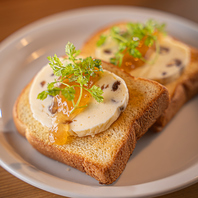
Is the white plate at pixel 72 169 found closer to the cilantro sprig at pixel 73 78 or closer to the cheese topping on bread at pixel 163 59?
the cheese topping on bread at pixel 163 59

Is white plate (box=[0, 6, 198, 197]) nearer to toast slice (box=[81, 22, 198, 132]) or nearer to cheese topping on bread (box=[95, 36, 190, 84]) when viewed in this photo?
toast slice (box=[81, 22, 198, 132])

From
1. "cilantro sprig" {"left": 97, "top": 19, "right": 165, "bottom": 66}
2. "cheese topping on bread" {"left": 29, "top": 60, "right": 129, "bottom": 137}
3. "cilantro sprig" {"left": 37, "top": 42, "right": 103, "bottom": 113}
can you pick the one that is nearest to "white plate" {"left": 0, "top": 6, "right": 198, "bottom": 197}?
"cheese topping on bread" {"left": 29, "top": 60, "right": 129, "bottom": 137}

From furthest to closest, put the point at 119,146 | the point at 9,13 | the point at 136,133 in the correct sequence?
the point at 9,13 → the point at 136,133 → the point at 119,146

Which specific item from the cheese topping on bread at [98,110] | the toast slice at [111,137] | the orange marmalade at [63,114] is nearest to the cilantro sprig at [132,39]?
the toast slice at [111,137]

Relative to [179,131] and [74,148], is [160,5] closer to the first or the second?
[179,131]

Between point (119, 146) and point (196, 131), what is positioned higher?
point (119, 146)

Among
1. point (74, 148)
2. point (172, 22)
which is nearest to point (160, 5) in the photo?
point (172, 22)
